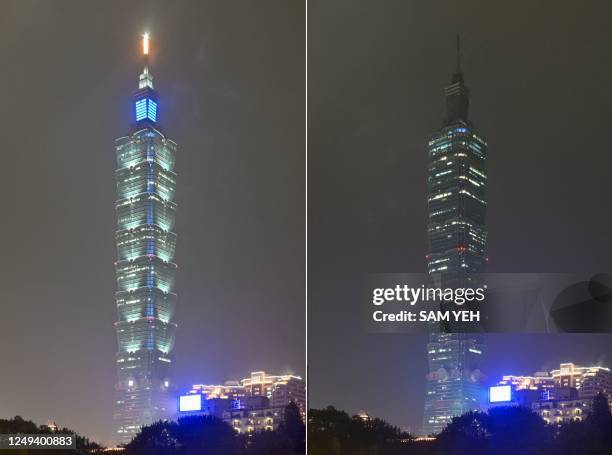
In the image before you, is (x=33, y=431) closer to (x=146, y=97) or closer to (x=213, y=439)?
(x=213, y=439)

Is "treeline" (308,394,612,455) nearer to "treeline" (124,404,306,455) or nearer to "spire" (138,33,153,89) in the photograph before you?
"treeline" (124,404,306,455)

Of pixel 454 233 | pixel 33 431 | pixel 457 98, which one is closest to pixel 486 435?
pixel 454 233

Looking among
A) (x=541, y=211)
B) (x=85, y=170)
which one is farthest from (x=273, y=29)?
(x=541, y=211)

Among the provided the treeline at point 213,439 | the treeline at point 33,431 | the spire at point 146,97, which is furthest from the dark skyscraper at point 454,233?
the treeline at point 33,431

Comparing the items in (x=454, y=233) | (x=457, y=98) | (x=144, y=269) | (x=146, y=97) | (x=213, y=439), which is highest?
(x=146, y=97)

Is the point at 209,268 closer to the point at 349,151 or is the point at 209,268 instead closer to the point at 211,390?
the point at 211,390

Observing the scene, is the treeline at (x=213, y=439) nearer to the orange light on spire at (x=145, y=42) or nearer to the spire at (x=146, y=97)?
the spire at (x=146, y=97)
